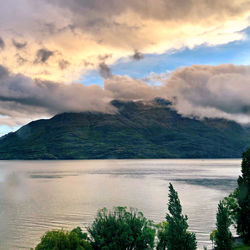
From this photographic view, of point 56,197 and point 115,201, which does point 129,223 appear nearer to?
point 115,201

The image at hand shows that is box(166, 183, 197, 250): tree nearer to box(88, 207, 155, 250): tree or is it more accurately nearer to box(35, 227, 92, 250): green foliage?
box(88, 207, 155, 250): tree

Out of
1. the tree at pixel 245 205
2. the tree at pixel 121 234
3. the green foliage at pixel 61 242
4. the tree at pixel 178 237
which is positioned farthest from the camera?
the tree at pixel 245 205

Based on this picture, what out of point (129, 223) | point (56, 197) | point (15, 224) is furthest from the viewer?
point (56, 197)

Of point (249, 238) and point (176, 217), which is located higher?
point (176, 217)

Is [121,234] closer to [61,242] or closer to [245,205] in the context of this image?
[61,242]

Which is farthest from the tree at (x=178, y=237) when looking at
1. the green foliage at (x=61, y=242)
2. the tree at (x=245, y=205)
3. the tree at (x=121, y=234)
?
the green foliage at (x=61, y=242)

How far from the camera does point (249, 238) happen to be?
68.4 m

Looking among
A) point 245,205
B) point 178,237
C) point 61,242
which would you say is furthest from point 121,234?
point 245,205

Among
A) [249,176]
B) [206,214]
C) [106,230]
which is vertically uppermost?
[249,176]

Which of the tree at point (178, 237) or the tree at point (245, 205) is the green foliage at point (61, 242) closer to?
the tree at point (178, 237)

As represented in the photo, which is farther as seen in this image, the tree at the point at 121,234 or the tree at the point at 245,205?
the tree at the point at 245,205

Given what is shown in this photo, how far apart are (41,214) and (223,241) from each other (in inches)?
3034

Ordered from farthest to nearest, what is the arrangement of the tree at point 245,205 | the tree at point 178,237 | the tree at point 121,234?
the tree at point 245,205 < the tree at point 121,234 < the tree at point 178,237

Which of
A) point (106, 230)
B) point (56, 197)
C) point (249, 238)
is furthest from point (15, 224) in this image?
point (249, 238)
